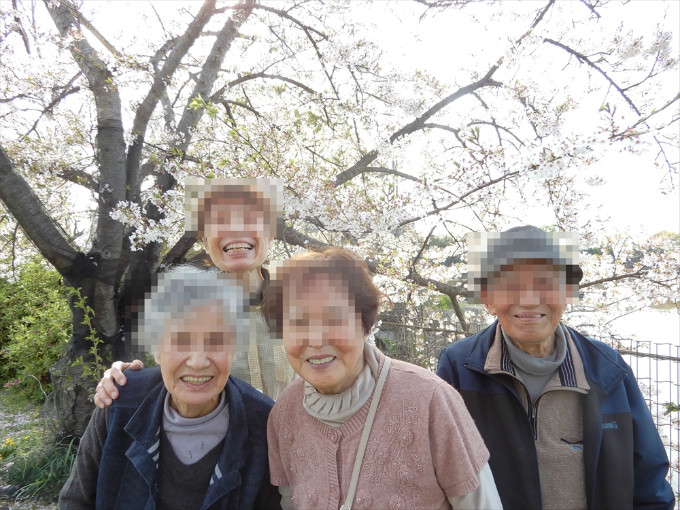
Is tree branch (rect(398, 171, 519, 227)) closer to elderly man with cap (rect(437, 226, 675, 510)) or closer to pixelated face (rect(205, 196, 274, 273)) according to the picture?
elderly man with cap (rect(437, 226, 675, 510))

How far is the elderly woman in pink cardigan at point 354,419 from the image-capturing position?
1.12m

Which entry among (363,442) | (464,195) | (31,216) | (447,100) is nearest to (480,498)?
(363,442)

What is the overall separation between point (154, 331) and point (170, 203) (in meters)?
3.26

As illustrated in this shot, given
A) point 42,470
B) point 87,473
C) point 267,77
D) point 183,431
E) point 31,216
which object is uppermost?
point 267,77

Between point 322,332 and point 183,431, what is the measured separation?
67 cm

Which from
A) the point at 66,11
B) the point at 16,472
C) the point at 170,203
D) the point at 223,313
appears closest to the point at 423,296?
the point at 170,203

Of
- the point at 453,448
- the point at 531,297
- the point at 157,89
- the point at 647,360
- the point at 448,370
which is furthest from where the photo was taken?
the point at 157,89

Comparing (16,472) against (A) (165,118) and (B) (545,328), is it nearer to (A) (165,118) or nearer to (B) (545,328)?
(A) (165,118)

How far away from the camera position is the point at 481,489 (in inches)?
43.7

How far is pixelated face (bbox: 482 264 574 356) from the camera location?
1.44 metres

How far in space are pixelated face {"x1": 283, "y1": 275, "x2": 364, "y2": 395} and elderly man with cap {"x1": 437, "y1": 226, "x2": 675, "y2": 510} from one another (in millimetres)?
588

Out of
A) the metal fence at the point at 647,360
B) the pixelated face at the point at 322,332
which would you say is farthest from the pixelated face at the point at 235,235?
the metal fence at the point at 647,360

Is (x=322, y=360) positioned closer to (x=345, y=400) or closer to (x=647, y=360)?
(x=345, y=400)

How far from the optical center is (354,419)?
120 centimetres
